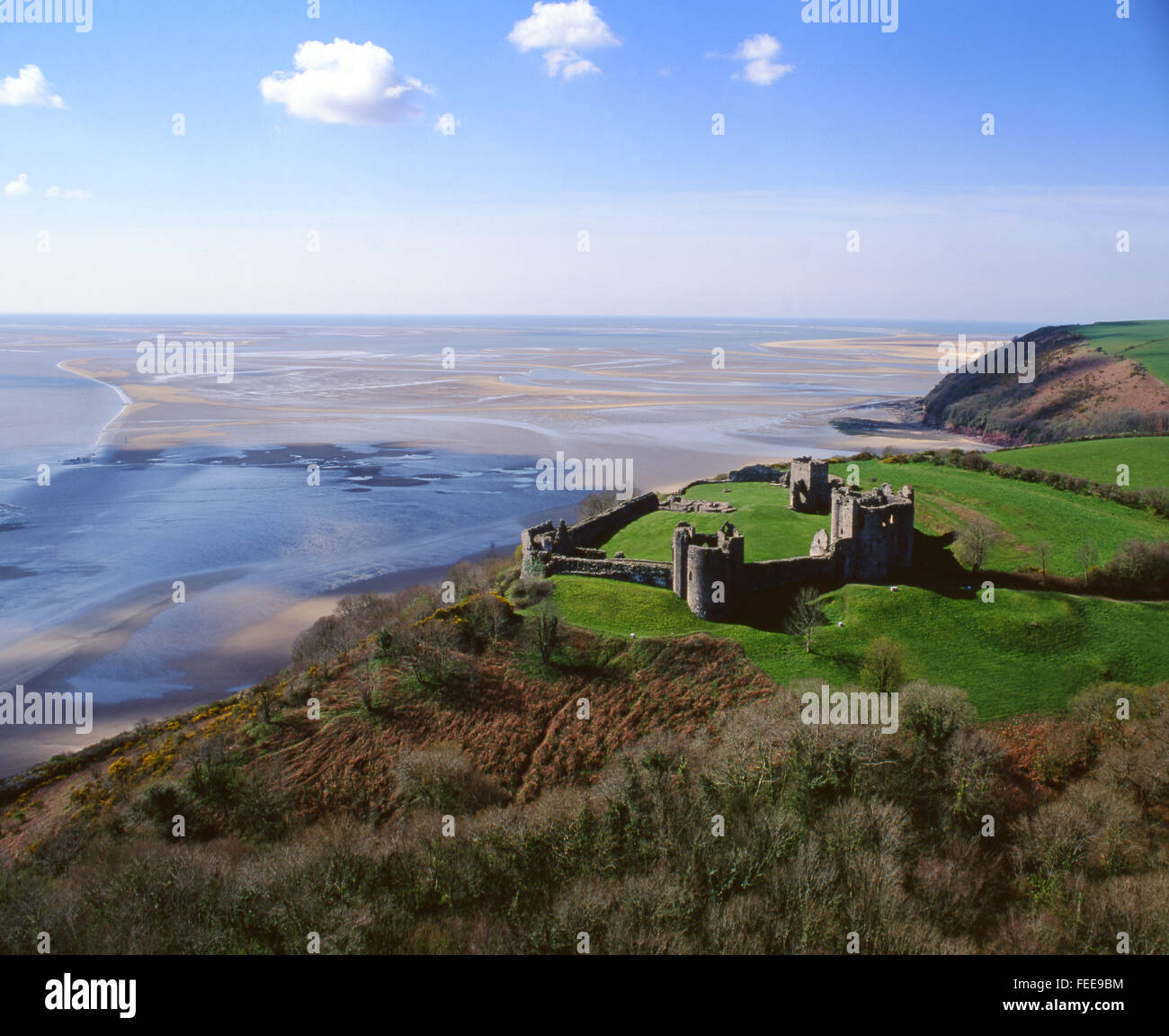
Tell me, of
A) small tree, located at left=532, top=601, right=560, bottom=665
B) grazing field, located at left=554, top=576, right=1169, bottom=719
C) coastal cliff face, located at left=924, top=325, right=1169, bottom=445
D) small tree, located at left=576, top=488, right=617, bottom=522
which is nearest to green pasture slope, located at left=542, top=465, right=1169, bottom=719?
grazing field, located at left=554, top=576, right=1169, bottom=719

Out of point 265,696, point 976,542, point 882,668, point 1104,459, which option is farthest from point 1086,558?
point 265,696

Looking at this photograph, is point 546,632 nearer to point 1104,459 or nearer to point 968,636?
point 968,636

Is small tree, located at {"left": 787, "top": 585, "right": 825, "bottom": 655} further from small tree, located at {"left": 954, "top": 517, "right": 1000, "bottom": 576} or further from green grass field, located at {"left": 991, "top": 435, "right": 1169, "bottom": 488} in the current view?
green grass field, located at {"left": 991, "top": 435, "right": 1169, "bottom": 488}

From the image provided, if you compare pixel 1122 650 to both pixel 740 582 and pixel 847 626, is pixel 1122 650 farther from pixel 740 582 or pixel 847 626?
pixel 740 582

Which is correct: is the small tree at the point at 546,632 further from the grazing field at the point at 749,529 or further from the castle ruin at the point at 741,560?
the grazing field at the point at 749,529
